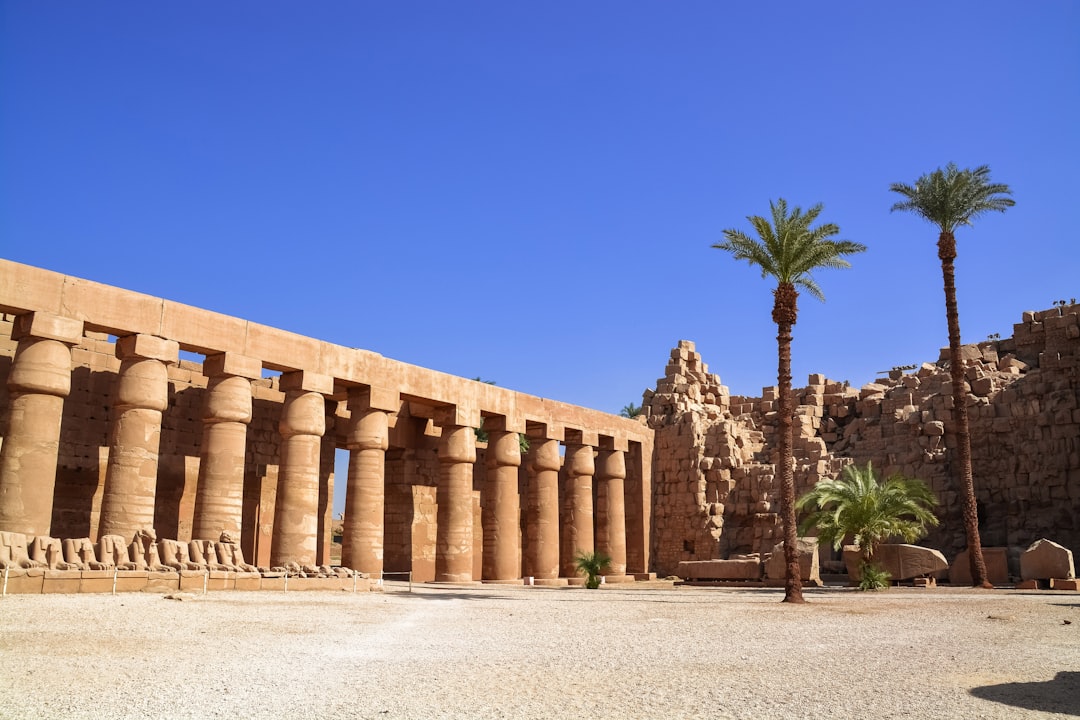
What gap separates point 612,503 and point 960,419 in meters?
10.6

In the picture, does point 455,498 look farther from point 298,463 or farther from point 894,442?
point 894,442

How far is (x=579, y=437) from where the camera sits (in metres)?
28.3

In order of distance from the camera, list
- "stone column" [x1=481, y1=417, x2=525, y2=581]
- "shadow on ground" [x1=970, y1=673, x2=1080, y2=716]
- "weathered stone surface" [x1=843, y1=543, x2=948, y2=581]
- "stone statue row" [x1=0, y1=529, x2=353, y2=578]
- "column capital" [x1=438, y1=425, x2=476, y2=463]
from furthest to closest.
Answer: "stone column" [x1=481, y1=417, x2=525, y2=581] < "column capital" [x1=438, y1=425, x2=476, y2=463] < "weathered stone surface" [x1=843, y1=543, x2=948, y2=581] < "stone statue row" [x1=0, y1=529, x2=353, y2=578] < "shadow on ground" [x1=970, y1=673, x2=1080, y2=716]

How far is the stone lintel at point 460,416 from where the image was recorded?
24.0 metres

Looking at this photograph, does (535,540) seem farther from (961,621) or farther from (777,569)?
(961,621)

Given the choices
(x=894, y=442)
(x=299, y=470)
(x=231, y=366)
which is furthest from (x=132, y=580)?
(x=894, y=442)

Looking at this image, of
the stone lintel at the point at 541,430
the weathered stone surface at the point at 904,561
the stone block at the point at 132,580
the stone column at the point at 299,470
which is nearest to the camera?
the stone block at the point at 132,580

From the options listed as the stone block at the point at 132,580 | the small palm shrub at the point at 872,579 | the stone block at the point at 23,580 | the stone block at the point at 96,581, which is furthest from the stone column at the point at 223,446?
the small palm shrub at the point at 872,579

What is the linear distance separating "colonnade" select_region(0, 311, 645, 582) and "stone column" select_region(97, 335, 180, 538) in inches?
0.9

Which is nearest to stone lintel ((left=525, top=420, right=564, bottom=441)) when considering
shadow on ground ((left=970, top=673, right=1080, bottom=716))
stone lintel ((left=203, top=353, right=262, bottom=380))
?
stone lintel ((left=203, top=353, right=262, bottom=380))

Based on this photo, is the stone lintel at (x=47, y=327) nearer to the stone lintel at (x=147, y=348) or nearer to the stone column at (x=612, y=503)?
the stone lintel at (x=147, y=348)

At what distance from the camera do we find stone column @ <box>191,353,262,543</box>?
18.6m

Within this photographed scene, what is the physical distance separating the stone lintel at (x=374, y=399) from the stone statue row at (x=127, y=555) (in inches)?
193

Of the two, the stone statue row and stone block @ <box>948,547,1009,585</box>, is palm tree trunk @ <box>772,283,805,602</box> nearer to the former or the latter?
stone block @ <box>948,547,1009,585</box>
